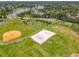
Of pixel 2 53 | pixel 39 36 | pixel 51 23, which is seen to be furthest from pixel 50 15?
pixel 2 53

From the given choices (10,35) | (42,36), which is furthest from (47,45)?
(10,35)

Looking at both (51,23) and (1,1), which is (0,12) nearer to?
(1,1)

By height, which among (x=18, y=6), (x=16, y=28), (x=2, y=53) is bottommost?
(x=2, y=53)

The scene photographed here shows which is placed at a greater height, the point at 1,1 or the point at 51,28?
the point at 1,1

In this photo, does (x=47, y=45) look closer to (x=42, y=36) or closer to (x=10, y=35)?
(x=42, y=36)
